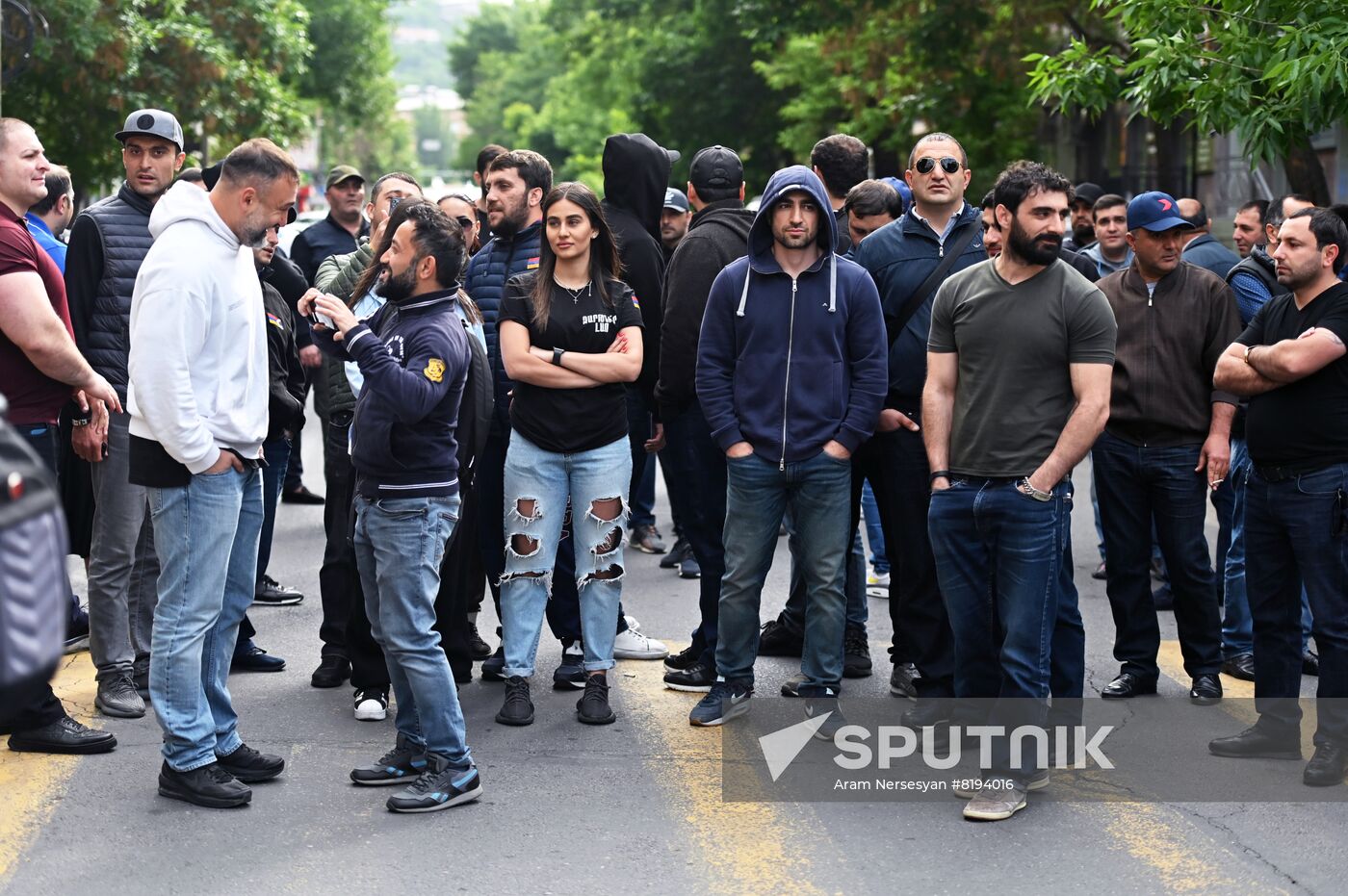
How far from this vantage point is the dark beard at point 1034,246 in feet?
17.0

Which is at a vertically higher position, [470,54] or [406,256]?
[470,54]

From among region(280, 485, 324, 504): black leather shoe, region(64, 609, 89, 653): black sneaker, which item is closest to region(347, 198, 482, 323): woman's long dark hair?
region(64, 609, 89, 653): black sneaker

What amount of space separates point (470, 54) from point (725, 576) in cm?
10157

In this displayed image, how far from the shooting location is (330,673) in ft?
22.0

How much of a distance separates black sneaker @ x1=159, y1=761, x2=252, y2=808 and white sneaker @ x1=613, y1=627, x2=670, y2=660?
2.34 m

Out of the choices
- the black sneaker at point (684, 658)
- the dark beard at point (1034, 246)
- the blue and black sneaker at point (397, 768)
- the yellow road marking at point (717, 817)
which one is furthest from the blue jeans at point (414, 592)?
the dark beard at point (1034, 246)

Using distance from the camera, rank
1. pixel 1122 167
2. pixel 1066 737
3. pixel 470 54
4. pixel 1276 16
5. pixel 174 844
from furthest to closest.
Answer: pixel 470 54
pixel 1122 167
pixel 1276 16
pixel 1066 737
pixel 174 844

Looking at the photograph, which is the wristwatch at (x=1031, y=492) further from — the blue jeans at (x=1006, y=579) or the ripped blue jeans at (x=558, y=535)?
the ripped blue jeans at (x=558, y=535)

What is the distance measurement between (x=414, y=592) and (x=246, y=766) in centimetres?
92

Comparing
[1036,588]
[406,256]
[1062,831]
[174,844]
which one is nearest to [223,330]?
[406,256]

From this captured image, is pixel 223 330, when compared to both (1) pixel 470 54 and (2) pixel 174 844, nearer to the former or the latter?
(2) pixel 174 844

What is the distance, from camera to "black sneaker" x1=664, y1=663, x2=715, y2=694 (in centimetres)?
674

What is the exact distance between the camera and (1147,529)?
21.6ft

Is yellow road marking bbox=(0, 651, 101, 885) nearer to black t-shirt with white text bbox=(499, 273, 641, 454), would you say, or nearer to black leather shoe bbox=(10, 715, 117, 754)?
black leather shoe bbox=(10, 715, 117, 754)
